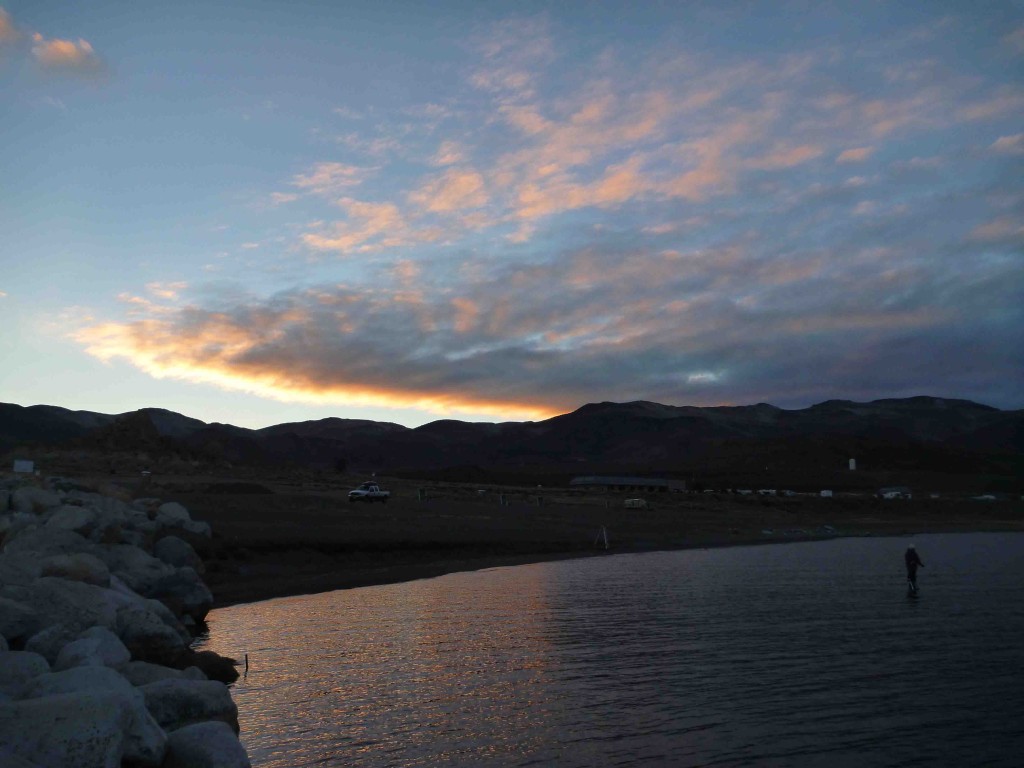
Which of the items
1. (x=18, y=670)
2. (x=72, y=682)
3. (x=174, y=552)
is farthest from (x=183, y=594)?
(x=72, y=682)

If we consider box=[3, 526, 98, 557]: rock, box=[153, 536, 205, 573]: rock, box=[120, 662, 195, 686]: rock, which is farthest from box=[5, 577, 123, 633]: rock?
box=[153, 536, 205, 573]: rock

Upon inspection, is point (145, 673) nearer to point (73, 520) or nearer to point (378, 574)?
point (73, 520)

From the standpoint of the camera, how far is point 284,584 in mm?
29891

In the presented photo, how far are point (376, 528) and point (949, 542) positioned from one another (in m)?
40.2

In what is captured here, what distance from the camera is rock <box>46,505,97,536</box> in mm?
22719

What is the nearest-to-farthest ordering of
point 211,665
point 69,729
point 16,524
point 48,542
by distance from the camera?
point 69,729 → point 211,665 → point 48,542 → point 16,524

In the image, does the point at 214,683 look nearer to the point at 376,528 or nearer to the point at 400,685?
the point at 400,685

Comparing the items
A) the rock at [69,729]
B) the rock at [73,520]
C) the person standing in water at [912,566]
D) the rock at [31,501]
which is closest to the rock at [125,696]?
the rock at [69,729]

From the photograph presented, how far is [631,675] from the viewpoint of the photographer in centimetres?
1652

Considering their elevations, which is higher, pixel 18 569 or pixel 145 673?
pixel 18 569

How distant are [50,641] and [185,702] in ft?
7.83

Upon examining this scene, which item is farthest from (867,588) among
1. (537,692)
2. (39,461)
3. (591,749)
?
(39,461)

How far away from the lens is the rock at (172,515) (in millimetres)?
30859

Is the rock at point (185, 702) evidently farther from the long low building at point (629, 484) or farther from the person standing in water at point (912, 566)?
the long low building at point (629, 484)
